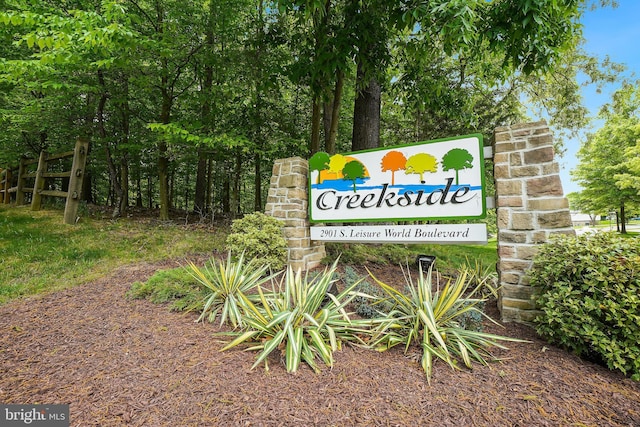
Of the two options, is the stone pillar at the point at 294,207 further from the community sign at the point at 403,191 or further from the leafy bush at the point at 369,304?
the leafy bush at the point at 369,304

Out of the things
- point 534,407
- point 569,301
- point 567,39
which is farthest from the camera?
point 567,39

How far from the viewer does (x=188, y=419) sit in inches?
57.8

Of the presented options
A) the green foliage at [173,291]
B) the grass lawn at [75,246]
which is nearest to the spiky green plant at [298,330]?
the green foliage at [173,291]

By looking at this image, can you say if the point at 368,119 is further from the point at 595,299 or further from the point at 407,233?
the point at 595,299

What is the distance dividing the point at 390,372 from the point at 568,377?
1.14m

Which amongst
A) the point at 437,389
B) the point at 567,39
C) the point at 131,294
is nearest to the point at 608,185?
the point at 567,39

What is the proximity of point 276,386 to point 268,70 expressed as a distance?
5.47m

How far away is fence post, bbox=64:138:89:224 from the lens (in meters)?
6.22

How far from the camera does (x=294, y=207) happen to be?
4348 mm

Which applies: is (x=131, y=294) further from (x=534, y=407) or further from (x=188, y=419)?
(x=534, y=407)

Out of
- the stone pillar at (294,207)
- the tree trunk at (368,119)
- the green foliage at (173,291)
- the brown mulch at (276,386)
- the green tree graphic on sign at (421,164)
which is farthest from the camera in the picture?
the tree trunk at (368,119)

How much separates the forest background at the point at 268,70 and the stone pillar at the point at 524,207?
1.16 meters

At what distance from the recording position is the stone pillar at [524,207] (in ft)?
9.18

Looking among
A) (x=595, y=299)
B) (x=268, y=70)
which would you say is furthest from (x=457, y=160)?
(x=268, y=70)
